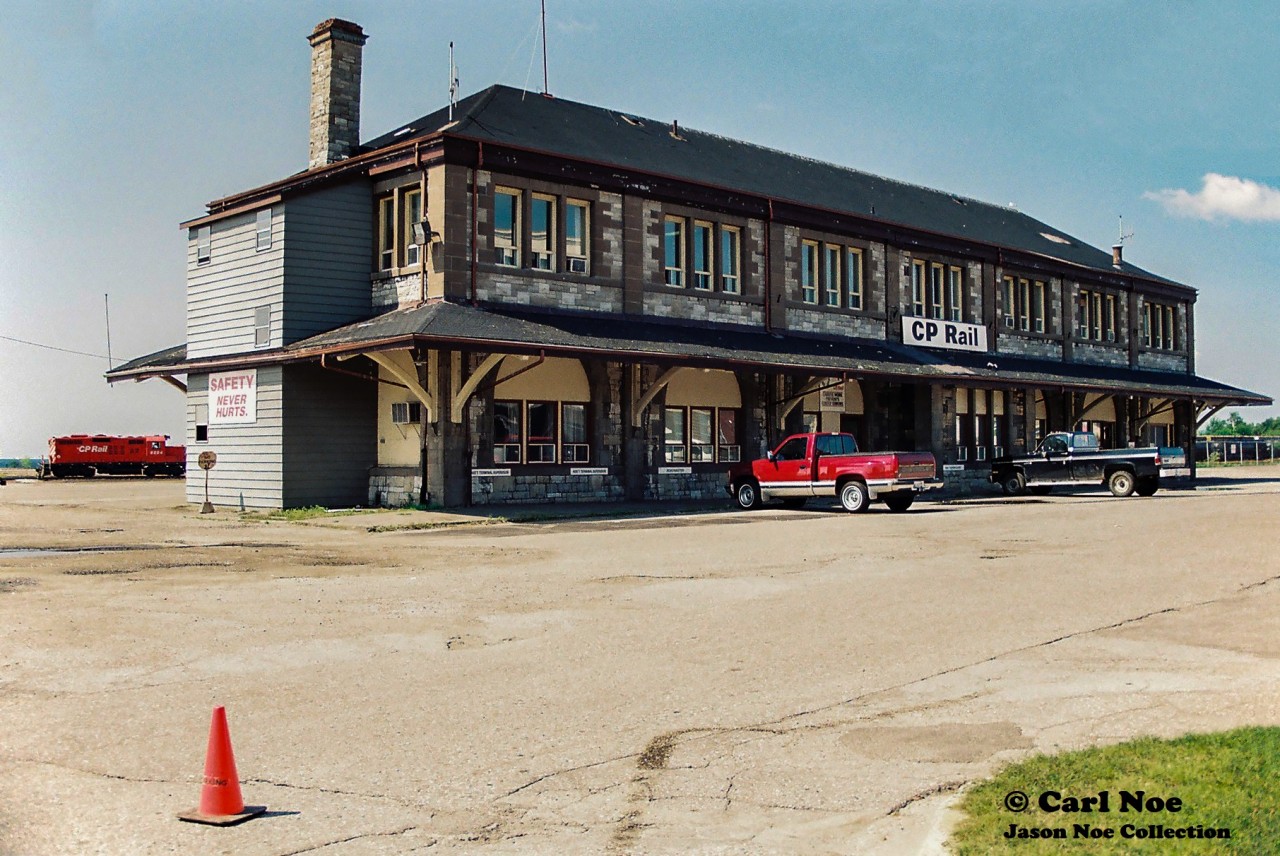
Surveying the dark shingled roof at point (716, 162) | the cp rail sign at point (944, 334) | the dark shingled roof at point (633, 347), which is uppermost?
the dark shingled roof at point (716, 162)

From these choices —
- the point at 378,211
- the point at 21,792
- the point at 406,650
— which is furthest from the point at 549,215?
the point at 21,792

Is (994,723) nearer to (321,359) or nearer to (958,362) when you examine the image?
(321,359)

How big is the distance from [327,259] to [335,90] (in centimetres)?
522

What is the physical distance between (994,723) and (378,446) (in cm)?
2216

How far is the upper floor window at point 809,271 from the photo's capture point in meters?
34.6

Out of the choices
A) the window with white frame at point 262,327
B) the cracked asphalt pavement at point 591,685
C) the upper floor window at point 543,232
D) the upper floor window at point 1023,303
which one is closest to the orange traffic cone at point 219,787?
the cracked asphalt pavement at point 591,685

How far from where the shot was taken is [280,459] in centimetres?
2631

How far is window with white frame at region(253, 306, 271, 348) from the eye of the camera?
89.7 feet

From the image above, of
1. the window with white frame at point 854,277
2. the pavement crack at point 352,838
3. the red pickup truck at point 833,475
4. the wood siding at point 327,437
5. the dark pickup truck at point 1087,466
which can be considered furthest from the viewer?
the window with white frame at point 854,277

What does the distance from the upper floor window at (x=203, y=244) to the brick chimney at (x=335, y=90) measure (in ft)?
10.8

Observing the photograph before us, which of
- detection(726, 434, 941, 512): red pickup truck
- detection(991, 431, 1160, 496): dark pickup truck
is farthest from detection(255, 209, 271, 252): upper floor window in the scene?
→ detection(991, 431, 1160, 496): dark pickup truck

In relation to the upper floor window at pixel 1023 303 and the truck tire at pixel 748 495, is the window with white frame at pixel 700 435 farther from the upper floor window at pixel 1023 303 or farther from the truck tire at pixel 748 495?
the upper floor window at pixel 1023 303

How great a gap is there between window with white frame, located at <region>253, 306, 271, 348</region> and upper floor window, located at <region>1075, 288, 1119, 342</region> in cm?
3248

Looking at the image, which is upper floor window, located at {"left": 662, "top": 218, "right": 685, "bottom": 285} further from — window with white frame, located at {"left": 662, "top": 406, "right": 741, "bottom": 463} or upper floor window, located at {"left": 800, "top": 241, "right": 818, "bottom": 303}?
upper floor window, located at {"left": 800, "top": 241, "right": 818, "bottom": 303}
